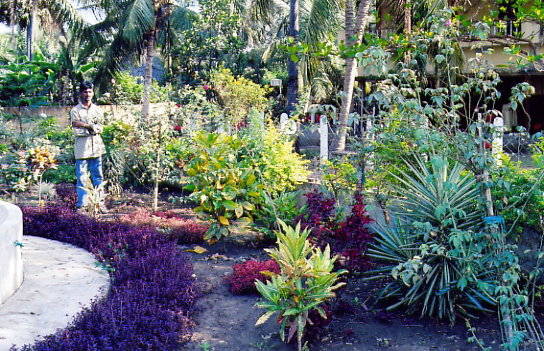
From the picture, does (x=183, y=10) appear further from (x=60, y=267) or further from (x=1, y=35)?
(x=1, y=35)

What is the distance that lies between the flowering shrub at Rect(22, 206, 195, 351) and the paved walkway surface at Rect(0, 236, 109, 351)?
17 cm

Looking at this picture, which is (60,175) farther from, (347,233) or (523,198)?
(523,198)

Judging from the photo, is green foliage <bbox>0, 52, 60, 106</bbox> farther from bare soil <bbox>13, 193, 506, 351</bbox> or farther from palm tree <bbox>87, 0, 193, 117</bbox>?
bare soil <bbox>13, 193, 506, 351</bbox>

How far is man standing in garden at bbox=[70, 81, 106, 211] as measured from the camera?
8.51 meters

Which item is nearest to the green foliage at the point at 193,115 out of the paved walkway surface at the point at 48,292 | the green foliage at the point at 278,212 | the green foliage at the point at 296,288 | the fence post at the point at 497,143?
the green foliage at the point at 278,212

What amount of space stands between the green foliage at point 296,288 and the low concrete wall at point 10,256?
2242 mm

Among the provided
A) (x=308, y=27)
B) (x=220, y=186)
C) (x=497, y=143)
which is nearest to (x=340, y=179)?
(x=220, y=186)

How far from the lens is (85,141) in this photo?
28.2 feet

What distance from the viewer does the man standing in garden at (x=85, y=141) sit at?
27.9 ft

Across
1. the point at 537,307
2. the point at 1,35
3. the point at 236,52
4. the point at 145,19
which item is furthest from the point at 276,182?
the point at 1,35

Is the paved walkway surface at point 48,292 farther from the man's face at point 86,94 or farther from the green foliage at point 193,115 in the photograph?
the green foliage at point 193,115

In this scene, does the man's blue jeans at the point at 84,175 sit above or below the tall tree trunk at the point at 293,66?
below

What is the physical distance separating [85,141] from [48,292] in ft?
12.6

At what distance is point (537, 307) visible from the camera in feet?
16.7
